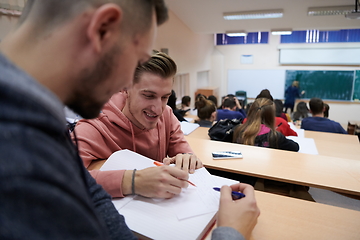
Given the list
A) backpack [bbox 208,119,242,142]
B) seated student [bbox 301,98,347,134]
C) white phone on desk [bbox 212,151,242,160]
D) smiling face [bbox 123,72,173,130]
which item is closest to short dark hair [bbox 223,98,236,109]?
seated student [bbox 301,98,347,134]

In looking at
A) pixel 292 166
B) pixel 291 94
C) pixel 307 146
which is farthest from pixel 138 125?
pixel 291 94

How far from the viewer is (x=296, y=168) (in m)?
1.54

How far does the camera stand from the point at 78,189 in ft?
1.15

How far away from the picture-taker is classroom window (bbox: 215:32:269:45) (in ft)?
25.6

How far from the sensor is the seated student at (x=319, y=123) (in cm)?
327

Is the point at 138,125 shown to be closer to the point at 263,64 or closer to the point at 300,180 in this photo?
the point at 300,180

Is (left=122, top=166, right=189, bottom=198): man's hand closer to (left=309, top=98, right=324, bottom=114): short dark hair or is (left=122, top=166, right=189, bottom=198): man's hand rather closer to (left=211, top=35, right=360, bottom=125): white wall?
(left=309, top=98, right=324, bottom=114): short dark hair

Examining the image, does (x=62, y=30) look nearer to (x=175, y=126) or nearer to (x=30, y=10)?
(x=30, y=10)

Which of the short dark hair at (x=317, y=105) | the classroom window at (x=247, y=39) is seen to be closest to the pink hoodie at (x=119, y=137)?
the short dark hair at (x=317, y=105)

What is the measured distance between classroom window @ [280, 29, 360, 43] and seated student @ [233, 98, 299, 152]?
243 inches

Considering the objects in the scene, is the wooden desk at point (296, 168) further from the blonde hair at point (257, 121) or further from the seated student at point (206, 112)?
the seated student at point (206, 112)

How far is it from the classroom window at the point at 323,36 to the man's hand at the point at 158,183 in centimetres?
783

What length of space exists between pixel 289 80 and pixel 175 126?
7.20 metres

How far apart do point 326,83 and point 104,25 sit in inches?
327
